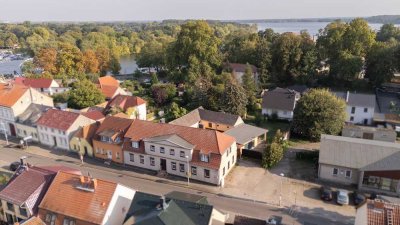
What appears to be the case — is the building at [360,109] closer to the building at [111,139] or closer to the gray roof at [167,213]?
the building at [111,139]

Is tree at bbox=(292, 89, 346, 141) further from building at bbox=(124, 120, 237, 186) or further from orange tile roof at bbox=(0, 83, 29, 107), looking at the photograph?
orange tile roof at bbox=(0, 83, 29, 107)

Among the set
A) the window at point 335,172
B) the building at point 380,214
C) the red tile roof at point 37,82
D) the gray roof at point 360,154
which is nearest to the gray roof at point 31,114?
the red tile roof at point 37,82

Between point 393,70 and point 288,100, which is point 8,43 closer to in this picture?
point 288,100

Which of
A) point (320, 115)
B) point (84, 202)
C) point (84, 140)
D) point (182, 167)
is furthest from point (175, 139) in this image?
point (320, 115)

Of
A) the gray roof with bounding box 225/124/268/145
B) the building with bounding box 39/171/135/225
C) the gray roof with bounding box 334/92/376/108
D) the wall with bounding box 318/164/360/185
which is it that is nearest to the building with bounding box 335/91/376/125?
the gray roof with bounding box 334/92/376/108

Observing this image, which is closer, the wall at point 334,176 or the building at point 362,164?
the building at point 362,164

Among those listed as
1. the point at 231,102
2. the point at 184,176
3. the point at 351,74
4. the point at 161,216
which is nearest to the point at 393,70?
the point at 351,74
